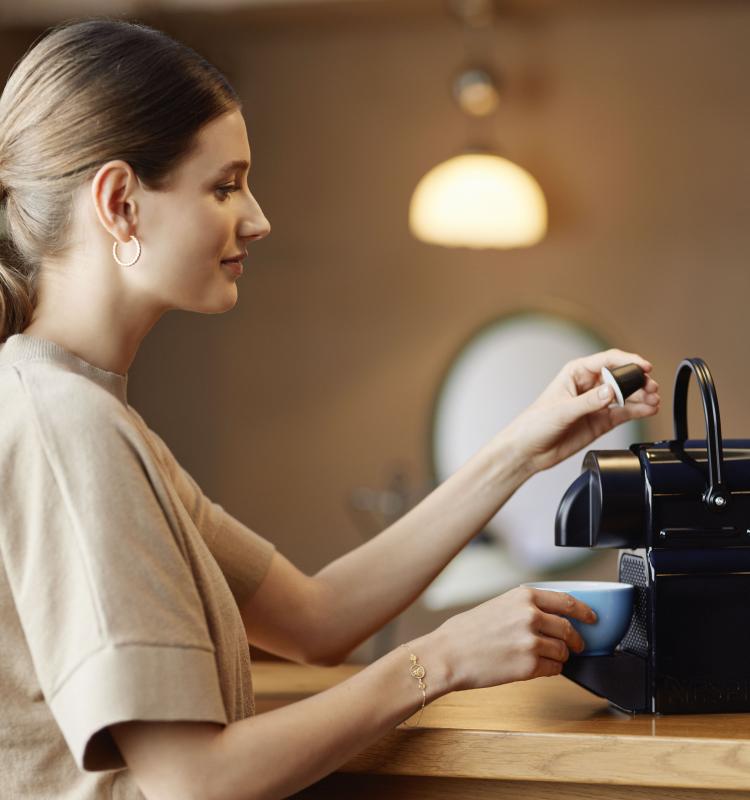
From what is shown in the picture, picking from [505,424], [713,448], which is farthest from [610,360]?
[505,424]

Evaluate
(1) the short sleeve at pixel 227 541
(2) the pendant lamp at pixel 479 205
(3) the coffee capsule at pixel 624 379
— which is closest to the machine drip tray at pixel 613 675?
(3) the coffee capsule at pixel 624 379

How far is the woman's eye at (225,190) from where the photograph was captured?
110 cm

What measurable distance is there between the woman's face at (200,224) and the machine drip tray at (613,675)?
521 mm

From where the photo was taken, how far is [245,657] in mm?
1086

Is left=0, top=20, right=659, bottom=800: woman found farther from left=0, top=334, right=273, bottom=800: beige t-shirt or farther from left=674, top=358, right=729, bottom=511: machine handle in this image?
left=674, top=358, right=729, bottom=511: machine handle

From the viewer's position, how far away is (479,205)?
329 cm

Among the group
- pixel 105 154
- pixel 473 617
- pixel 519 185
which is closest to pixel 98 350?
pixel 105 154

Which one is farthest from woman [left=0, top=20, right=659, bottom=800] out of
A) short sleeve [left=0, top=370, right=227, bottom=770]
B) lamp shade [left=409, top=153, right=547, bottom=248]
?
lamp shade [left=409, top=153, right=547, bottom=248]

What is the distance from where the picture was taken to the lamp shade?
3.29m

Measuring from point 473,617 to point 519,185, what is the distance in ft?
8.13

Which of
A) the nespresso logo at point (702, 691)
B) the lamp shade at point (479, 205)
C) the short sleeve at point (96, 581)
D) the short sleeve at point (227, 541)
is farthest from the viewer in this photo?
the lamp shade at point (479, 205)

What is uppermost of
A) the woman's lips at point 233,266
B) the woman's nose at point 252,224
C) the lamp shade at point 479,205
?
the lamp shade at point 479,205

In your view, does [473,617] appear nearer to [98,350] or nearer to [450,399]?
[98,350]

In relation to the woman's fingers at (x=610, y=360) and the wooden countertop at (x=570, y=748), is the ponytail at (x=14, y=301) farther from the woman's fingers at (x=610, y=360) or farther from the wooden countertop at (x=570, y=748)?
the woman's fingers at (x=610, y=360)
